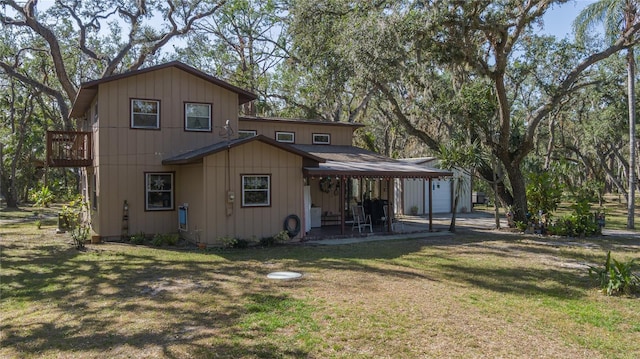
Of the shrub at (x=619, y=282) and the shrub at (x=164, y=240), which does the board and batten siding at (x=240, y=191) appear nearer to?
the shrub at (x=164, y=240)

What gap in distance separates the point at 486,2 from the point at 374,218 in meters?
7.70

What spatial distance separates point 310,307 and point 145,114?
954cm

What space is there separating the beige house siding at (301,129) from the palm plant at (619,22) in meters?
9.90

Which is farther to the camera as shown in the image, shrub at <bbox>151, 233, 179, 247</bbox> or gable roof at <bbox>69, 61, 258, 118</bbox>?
gable roof at <bbox>69, 61, 258, 118</bbox>

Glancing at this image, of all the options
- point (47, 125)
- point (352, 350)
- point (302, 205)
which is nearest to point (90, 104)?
point (302, 205)

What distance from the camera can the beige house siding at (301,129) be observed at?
58.1ft

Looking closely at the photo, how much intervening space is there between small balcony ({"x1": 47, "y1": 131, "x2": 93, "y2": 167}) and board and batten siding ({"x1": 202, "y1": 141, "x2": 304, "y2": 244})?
494cm

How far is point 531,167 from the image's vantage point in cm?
3275

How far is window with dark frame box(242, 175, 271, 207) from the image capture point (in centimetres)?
1233

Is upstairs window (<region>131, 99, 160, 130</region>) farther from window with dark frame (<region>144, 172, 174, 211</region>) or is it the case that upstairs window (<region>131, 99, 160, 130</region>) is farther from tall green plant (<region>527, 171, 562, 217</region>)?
tall green plant (<region>527, 171, 562, 217</region>)

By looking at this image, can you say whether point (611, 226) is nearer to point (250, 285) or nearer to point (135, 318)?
point (250, 285)

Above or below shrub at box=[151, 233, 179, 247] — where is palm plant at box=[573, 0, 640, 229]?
above

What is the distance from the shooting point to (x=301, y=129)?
18.7 m

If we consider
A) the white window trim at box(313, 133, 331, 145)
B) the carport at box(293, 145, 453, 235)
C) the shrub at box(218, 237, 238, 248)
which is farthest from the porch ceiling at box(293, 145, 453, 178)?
the shrub at box(218, 237, 238, 248)
